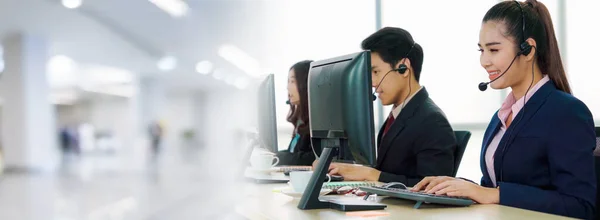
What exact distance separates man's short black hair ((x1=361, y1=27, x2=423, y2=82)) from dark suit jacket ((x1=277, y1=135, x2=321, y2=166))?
2.40 ft

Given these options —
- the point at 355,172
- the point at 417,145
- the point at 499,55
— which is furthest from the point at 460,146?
the point at 499,55

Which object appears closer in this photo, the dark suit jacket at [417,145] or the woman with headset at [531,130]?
the woman with headset at [531,130]

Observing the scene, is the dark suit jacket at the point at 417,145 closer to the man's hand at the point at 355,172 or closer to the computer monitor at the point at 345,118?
the man's hand at the point at 355,172

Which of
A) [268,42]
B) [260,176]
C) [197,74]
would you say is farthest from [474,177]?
[197,74]

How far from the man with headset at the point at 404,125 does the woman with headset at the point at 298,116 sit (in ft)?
2.20

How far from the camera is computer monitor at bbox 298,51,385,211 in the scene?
1.23 meters

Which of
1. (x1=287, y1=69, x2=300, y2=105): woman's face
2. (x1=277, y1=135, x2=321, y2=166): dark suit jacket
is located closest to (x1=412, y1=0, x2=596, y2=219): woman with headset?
(x1=277, y1=135, x2=321, y2=166): dark suit jacket

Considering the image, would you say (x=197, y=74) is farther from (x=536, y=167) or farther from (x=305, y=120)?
(x=305, y=120)

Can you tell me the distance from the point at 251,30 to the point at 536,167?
71 centimetres

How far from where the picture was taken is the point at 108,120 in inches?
36.7

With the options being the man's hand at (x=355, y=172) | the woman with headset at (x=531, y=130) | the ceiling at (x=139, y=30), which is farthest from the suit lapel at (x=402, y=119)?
the ceiling at (x=139, y=30)

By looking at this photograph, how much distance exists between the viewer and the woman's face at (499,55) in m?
1.34

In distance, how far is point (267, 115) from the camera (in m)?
1.88

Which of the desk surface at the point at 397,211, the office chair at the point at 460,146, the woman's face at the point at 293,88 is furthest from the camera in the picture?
the woman's face at the point at 293,88
